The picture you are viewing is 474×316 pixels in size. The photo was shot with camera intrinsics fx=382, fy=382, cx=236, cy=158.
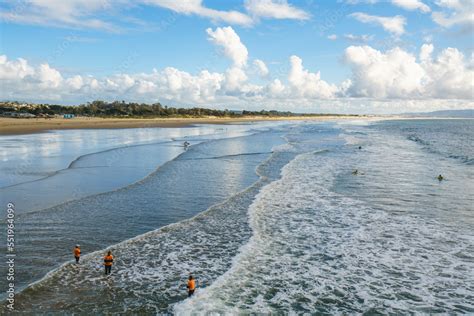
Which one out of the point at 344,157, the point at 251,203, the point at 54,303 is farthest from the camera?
the point at 344,157

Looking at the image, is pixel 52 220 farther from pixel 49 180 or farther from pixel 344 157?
pixel 344 157

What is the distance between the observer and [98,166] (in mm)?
33938

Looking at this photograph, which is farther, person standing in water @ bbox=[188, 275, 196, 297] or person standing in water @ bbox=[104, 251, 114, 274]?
person standing in water @ bbox=[104, 251, 114, 274]

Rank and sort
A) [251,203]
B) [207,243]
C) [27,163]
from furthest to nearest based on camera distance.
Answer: [27,163] → [251,203] → [207,243]

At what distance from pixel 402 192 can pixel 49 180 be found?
24.1 metres

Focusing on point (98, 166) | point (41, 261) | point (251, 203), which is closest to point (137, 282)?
point (41, 261)

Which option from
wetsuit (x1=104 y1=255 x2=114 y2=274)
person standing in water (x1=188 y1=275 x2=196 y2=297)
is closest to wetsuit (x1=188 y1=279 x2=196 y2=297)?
person standing in water (x1=188 y1=275 x2=196 y2=297)

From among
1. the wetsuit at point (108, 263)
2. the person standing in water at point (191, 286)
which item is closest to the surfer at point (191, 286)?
the person standing in water at point (191, 286)

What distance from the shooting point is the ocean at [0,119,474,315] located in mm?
11508

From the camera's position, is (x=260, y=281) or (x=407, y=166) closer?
(x=260, y=281)

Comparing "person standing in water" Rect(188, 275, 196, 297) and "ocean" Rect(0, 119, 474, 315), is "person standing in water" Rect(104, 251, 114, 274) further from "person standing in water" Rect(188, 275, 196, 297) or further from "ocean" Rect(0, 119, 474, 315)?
"person standing in water" Rect(188, 275, 196, 297)

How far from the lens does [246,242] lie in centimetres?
1633

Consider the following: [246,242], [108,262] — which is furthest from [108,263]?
[246,242]

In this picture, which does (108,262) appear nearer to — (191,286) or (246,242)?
(191,286)
